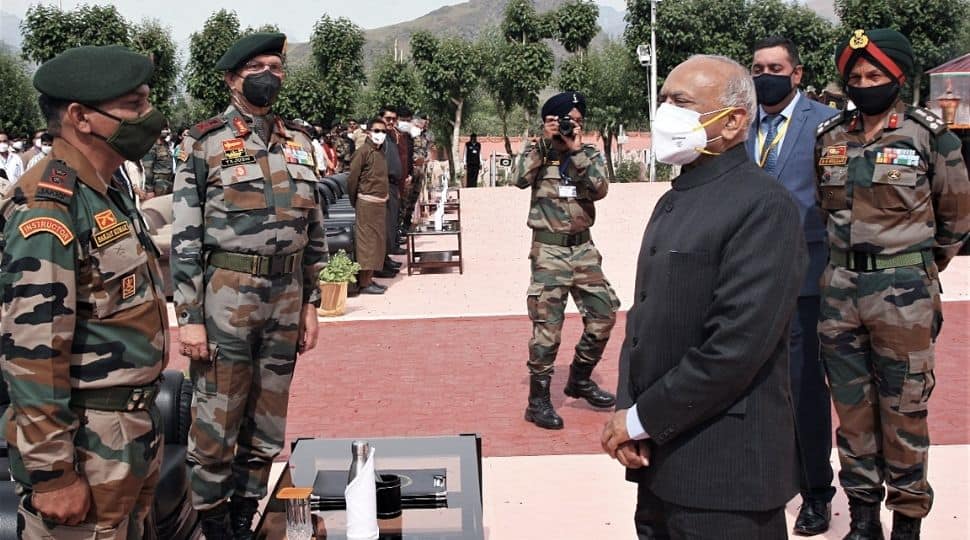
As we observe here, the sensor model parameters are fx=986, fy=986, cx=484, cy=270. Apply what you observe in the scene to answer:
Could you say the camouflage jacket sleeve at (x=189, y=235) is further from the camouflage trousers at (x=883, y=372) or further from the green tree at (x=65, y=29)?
the green tree at (x=65, y=29)

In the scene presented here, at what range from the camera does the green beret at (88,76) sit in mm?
2828

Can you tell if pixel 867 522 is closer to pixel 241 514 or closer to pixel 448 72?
pixel 241 514

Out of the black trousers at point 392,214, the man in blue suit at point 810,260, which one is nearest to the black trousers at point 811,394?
the man in blue suit at point 810,260

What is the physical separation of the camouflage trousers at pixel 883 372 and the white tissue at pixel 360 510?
80.1 inches

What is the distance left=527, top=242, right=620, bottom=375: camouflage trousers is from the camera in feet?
19.8

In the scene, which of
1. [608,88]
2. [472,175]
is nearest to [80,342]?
[472,175]

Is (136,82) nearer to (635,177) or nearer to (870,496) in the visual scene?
(870,496)

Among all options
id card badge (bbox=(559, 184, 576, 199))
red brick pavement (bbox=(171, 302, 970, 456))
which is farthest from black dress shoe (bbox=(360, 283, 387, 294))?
id card badge (bbox=(559, 184, 576, 199))

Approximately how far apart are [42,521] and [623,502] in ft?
9.65

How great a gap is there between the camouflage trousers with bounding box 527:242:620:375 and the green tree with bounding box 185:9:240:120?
3251 cm

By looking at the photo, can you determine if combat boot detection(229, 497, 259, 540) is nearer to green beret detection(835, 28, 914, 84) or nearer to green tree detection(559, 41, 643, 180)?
green beret detection(835, 28, 914, 84)

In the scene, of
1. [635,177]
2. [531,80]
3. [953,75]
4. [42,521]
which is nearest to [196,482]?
[42,521]

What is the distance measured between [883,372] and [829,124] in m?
1.12

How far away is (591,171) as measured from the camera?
19.6ft
